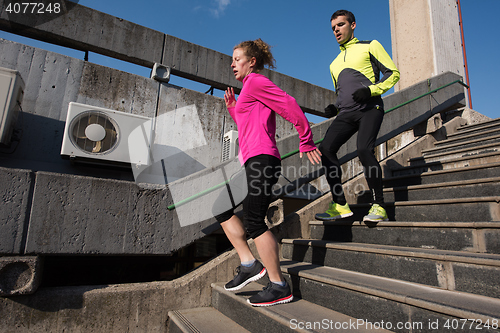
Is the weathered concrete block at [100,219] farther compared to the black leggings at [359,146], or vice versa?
the black leggings at [359,146]

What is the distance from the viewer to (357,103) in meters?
2.70

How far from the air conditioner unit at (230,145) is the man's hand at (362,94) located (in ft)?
8.47

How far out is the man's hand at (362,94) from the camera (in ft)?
8.36

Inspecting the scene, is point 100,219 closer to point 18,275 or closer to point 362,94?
point 18,275

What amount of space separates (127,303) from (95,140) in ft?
7.43

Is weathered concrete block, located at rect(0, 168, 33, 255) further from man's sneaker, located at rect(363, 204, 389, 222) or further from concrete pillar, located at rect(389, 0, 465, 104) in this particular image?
concrete pillar, located at rect(389, 0, 465, 104)

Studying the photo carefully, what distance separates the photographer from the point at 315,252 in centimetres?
258

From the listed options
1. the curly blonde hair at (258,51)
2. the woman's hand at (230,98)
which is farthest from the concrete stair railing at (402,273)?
the curly blonde hair at (258,51)

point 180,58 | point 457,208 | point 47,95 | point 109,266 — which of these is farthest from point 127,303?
point 180,58

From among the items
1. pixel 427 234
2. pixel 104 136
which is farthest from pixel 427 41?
pixel 104 136

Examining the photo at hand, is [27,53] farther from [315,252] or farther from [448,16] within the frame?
[448,16]

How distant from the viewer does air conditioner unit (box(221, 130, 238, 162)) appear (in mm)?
4824

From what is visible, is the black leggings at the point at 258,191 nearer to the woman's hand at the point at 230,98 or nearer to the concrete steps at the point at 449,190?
the woman's hand at the point at 230,98

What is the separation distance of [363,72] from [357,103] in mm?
339
